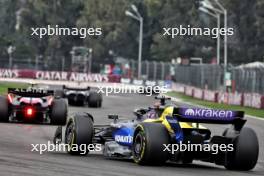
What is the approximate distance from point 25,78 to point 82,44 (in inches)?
1085

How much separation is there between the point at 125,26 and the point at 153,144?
93.4 meters

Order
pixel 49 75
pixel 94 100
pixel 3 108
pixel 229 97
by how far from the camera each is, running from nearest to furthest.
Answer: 1. pixel 3 108
2. pixel 94 100
3. pixel 229 97
4. pixel 49 75

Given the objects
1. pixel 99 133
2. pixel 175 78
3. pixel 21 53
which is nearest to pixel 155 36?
pixel 21 53

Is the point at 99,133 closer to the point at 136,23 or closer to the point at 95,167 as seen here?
the point at 95,167

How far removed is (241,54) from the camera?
301 feet

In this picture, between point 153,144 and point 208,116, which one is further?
point 208,116

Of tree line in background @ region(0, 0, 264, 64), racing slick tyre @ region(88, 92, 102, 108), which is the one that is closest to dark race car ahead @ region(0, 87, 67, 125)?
racing slick tyre @ region(88, 92, 102, 108)

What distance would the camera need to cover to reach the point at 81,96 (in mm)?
33938

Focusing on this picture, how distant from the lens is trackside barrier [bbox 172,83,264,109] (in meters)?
42.7

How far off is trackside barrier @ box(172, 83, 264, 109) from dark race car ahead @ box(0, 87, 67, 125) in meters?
20.8

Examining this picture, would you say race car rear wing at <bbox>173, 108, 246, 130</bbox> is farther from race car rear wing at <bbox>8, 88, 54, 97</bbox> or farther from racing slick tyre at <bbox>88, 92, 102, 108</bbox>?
racing slick tyre at <bbox>88, 92, 102, 108</bbox>

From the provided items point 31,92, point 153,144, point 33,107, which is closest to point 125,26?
point 31,92

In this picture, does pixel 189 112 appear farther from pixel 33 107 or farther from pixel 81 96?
pixel 81 96

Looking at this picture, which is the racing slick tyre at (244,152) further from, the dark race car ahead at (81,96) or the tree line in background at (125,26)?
the tree line in background at (125,26)
